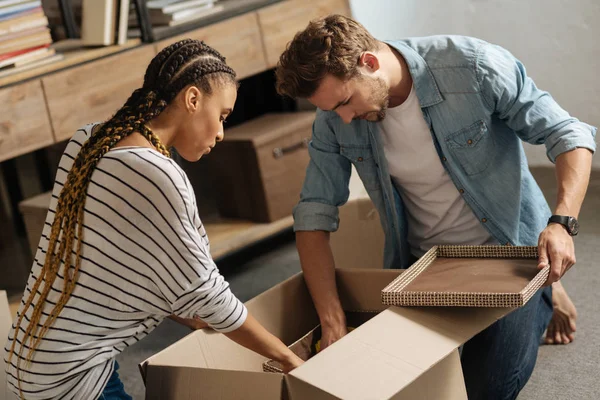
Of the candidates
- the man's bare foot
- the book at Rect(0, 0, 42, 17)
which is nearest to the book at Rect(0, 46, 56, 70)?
the book at Rect(0, 0, 42, 17)

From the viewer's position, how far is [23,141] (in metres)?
2.36

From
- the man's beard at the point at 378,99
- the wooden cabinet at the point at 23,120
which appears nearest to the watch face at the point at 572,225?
the man's beard at the point at 378,99

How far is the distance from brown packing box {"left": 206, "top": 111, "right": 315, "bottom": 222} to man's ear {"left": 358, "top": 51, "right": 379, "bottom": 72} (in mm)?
1167

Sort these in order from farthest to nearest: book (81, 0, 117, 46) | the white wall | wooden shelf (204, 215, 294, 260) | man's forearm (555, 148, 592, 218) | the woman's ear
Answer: the white wall, wooden shelf (204, 215, 294, 260), book (81, 0, 117, 46), man's forearm (555, 148, 592, 218), the woman's ear

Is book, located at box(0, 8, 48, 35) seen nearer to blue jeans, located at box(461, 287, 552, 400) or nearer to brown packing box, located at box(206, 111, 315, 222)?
brown packing box, located at box(206, 111, 315, 222)

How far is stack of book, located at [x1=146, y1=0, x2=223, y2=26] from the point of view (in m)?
2.68

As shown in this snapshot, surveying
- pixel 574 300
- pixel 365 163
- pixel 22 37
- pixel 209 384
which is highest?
pixel 22 37

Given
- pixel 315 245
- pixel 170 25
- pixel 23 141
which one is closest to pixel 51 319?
pixel 315 245

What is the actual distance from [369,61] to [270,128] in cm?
128

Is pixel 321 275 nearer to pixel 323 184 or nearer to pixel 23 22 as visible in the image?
pixel 323 184

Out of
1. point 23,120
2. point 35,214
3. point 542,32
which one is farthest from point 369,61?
point 542,32

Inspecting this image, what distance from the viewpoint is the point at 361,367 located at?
4.15 ft

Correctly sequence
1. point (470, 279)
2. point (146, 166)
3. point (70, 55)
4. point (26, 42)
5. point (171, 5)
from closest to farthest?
point (146, 166) < point (470, 279) < point (26, 42) < point (70, 55) < point (171, 5)

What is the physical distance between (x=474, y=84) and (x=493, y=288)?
489 millimetres
